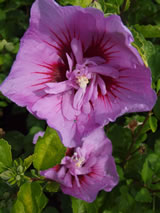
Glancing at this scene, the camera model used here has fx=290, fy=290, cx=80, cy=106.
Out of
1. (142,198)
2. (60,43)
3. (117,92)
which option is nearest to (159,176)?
(142,198)

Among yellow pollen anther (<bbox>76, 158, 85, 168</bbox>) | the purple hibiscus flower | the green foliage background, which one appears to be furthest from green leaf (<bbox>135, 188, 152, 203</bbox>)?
yellow pollen anther (<bbox>76, 158, 85, 168</bbox>)

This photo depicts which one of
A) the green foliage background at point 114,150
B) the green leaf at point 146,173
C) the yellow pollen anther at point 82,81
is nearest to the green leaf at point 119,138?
the green foliage background at point 114,150

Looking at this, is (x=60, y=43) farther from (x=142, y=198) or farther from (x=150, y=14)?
(x=150, y=14)

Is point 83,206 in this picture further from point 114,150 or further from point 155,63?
point 155,63

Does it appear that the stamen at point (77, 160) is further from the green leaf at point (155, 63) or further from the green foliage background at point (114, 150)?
the green leaf at point (155, 63)

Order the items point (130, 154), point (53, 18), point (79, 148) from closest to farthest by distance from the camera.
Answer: point (53, 18) → point (79, 148) → point (130, 154)

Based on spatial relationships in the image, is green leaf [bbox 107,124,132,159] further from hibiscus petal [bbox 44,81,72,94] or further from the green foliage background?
hibiscus petal [bbox 44,81,72,94]
